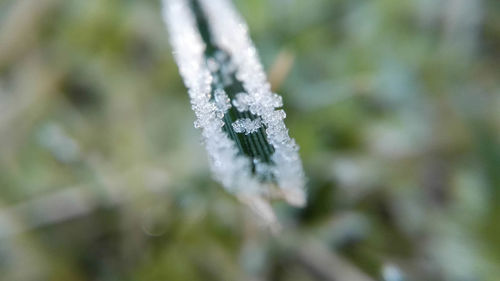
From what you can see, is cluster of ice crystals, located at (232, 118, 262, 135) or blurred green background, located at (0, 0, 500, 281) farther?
blurred green background, located at (0, 0, 500, 281)

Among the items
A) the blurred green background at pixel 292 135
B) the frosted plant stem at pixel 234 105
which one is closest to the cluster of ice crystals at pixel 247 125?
the frosted plant stem at pixel 234 105

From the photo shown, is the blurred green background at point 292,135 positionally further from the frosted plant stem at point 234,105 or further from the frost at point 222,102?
the frost at point 222,102

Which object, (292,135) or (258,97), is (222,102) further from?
(292,135)

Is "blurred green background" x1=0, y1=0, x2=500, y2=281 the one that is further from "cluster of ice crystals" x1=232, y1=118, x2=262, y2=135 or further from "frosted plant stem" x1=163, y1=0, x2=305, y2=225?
"cluster of ice crystals" x1=232, y1=118, x2=262, y2=135

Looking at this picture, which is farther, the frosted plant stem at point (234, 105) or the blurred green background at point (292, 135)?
the blurred green background at point (292, 135)

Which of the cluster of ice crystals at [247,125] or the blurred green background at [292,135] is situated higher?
the blurred green background at [292,135]

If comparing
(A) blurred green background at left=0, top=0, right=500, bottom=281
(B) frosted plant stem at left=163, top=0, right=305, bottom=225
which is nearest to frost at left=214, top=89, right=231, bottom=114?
(B) frosted plant stem at left=163, top=0, right=305, bottom=225

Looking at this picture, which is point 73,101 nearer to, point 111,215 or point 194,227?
point 111,215

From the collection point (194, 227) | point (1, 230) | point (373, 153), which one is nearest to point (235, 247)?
point (194, 227)
